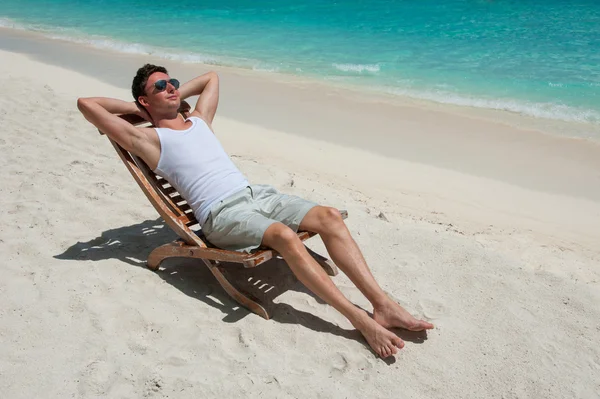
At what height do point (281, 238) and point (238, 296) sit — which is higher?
point (281, 238)

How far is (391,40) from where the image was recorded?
1447cm

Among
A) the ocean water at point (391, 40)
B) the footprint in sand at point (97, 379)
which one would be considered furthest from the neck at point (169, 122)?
the ocean water at point (391, 40)

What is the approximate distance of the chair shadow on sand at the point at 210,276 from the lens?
356cm

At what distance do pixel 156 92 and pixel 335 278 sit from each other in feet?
5.85

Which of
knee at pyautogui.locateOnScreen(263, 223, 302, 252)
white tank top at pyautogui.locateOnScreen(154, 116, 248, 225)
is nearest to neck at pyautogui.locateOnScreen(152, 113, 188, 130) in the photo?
white tank top at pyautogui.locateOnScreen(154, 116, 248, 225)

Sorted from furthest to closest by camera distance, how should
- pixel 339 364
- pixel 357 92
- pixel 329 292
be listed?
pixel 357 92, pixel 329 292, pixel 339 364

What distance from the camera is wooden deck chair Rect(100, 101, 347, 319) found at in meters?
3.50

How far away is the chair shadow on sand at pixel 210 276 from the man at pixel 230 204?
0.24 m

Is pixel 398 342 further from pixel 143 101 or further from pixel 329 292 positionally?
pixel 143 101

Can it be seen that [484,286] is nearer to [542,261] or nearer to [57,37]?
[542,261]

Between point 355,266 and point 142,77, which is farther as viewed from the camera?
point 142,77

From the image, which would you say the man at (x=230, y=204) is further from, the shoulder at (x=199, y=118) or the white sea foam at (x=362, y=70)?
the white sea foam at (x=362, y=70)

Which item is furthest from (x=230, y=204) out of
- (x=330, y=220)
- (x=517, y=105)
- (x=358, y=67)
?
(x=358, y=67)

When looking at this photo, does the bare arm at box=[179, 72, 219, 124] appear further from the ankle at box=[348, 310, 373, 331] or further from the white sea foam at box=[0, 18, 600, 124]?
the white sea foam at box=[0, 18, 600, 124]
